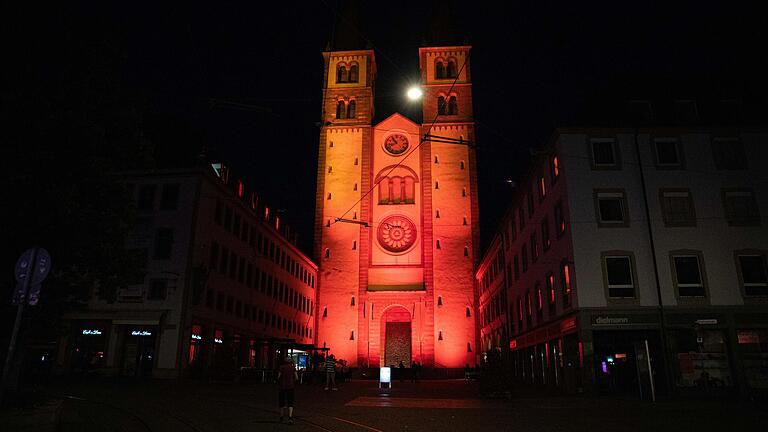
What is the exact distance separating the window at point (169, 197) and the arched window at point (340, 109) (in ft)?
94.8

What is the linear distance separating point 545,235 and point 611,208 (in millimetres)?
4522

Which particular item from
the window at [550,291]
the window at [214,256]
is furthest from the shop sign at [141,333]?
the window at [550,291]

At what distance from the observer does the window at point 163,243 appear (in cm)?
3148

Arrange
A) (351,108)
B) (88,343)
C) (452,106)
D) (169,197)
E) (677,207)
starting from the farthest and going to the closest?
(351,108) → (452,106) → (169,197) → (88,343) → (677,207)

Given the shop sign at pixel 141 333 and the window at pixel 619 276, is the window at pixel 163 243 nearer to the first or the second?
the shop sign at pixel 141 333

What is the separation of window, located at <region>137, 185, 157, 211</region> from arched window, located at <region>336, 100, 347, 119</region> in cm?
2920

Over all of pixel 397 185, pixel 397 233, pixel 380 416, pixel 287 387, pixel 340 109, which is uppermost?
pixel 340 109

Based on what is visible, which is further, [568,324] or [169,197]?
[169,197]

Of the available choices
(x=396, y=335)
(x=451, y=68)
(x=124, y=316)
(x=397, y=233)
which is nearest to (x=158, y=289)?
(x=124, y=316)

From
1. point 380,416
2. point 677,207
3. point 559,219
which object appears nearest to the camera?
point 380,416

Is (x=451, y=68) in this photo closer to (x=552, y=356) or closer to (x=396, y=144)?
(x=396, y=144)

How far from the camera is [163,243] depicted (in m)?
31.7

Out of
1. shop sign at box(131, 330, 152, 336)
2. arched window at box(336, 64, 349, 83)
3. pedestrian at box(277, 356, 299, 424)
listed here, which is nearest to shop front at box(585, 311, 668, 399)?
pedestrian at box(277, 356, 299, 424)

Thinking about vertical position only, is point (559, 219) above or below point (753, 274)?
above
